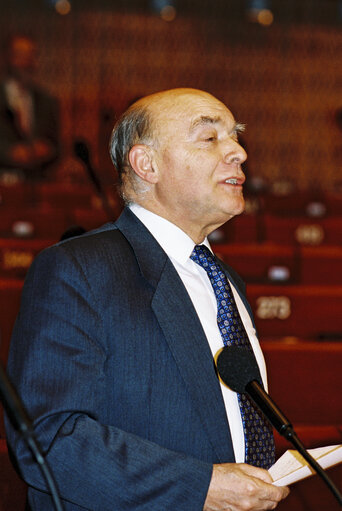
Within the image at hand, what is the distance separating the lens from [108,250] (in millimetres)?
1412

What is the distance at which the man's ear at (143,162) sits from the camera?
1569mm

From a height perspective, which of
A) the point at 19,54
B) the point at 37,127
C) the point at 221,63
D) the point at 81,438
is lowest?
the point at 81,438

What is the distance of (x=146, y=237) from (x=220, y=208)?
182 mm

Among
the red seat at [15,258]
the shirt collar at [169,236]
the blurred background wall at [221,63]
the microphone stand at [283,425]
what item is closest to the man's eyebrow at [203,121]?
the shirt collar at [169,236]

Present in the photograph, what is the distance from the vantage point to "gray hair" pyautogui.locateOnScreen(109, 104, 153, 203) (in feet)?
5.16

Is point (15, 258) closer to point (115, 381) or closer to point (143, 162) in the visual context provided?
point (143, 162)

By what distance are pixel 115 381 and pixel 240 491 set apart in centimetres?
30

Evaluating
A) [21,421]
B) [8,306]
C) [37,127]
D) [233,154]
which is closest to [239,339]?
[233,154]

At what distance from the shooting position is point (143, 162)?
5.17 ft

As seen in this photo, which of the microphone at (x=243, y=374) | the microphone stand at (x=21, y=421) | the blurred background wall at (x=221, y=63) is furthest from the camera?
the blurred background wall at (x=221, y=63)

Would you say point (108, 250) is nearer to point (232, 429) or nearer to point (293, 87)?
point (232, 429)

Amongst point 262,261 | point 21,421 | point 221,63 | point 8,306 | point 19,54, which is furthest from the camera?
point 221,63

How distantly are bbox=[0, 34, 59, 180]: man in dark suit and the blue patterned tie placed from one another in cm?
381

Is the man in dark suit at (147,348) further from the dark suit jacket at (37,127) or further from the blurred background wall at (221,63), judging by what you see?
the blurred background wall at (221,63)
